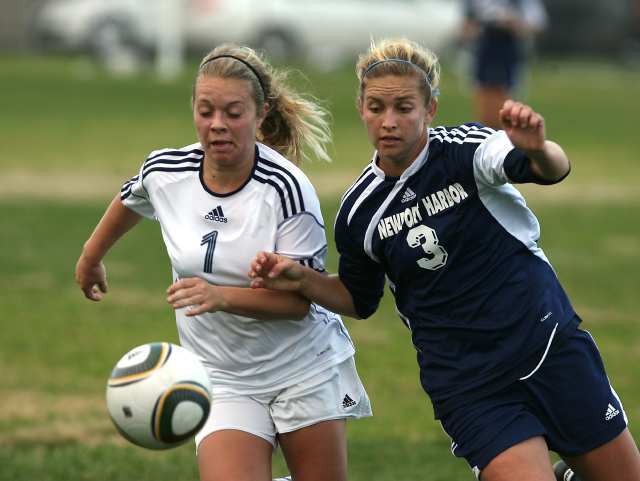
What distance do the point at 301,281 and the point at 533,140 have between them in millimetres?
1031

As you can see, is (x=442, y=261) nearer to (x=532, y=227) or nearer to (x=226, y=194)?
(x=532, y=227)

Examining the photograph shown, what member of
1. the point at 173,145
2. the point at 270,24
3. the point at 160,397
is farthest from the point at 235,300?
the point at 270,24

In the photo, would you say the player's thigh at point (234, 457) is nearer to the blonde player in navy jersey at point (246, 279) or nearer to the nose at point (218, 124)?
the blonde player in navy jersey at point (246, 279)

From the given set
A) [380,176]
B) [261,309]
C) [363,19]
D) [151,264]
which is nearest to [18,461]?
[261,309]

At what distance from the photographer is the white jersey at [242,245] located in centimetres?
500

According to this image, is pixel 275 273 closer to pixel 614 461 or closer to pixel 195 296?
pixel 195 296

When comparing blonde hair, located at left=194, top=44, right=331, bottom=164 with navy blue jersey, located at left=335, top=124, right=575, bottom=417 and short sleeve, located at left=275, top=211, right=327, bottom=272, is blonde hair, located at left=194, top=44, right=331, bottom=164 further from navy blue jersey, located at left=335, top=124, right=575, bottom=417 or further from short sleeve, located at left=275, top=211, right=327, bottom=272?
navy blue jersey, located at left=335, top=124, right=575, bottom=417

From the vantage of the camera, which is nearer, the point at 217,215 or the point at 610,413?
the point at 610,413

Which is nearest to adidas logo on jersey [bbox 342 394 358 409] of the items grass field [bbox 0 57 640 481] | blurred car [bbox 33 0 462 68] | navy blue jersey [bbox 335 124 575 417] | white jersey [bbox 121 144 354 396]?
A: white jersey [bbox 121 144 354 396]

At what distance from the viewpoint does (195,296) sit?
4.71m

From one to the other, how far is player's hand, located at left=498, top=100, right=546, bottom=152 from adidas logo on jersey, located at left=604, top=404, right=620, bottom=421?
105 centimetres

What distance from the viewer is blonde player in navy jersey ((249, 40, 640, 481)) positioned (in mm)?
4797

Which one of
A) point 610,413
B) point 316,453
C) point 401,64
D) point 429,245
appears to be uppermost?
point 401,64

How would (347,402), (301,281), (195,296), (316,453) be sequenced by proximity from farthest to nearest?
(347,402)
(316,453)
(301,281)
(195,296)
